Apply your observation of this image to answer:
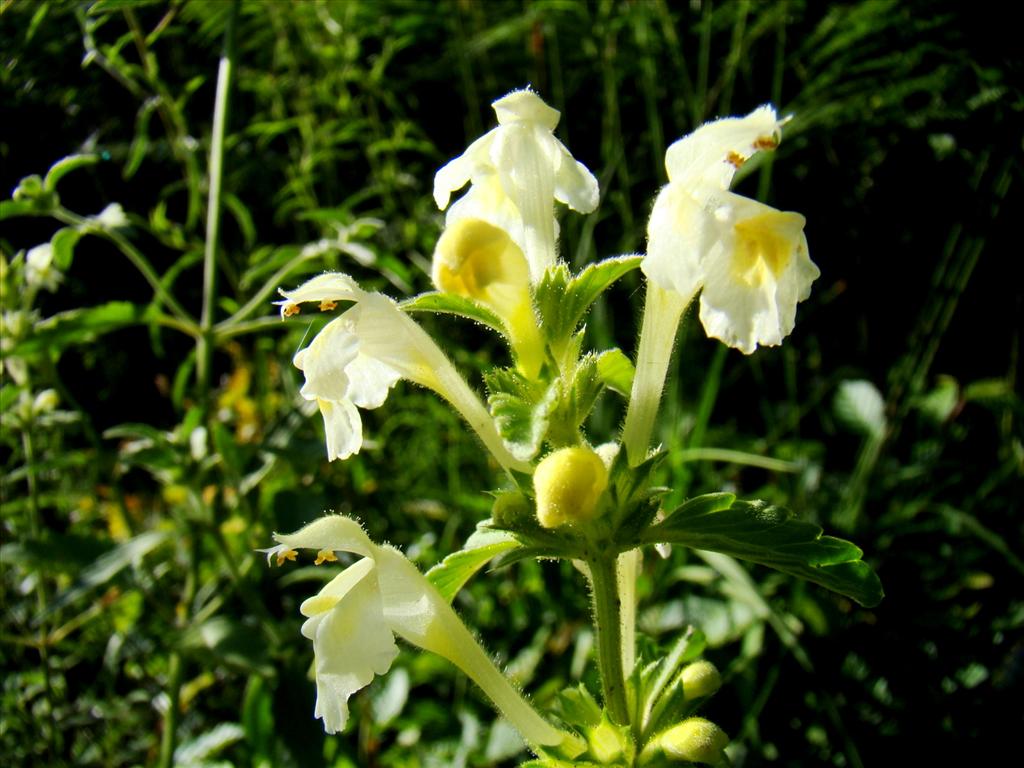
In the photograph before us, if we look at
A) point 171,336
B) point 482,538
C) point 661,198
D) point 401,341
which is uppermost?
point 661,198

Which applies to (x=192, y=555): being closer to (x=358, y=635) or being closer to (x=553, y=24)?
(x=358, y=635)

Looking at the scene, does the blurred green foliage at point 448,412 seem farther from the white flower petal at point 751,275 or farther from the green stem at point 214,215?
the white flower petal at point 751,275

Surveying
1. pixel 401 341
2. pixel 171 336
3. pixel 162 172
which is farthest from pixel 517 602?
pixel 162 172

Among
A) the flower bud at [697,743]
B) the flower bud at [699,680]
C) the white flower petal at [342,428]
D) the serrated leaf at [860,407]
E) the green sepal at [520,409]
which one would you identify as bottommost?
the serrated leaf at [860,407]

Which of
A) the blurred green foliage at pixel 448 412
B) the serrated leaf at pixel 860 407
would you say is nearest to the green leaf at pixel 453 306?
the blurred green foliage at pixel 448 412

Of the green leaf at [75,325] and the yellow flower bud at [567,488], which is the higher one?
the yellow flower bud at [567,488]

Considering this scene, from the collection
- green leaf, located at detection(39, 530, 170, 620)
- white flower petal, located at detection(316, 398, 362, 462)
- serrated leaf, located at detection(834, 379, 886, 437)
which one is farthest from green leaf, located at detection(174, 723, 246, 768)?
serrated leaf, located at detection(834, 379, 886, 437)

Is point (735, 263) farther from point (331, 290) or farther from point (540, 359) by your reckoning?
point (331, 290)

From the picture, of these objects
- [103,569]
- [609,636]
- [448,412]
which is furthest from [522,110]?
[448,412]
